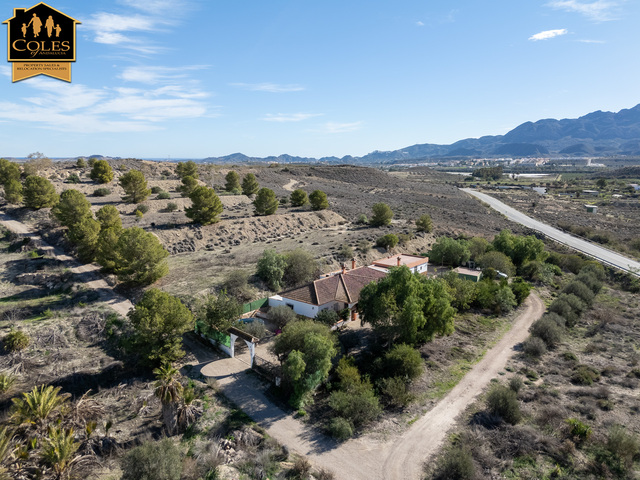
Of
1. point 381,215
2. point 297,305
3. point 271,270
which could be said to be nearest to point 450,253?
point 381,215

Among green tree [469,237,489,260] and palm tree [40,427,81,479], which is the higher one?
green tree [469,237,489,260]

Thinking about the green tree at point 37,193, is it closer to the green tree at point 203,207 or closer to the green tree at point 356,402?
the green tree at point 203,207

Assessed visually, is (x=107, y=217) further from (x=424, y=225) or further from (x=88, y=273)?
(x=424, y=225)

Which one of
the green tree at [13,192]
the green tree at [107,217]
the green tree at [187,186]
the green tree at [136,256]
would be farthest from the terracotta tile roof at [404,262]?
the green tree at [13,192]

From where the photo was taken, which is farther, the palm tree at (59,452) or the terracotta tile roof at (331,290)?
the terracotta tile roof at (331,290)

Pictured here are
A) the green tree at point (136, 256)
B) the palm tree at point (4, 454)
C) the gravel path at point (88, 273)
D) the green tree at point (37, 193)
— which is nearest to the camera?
the palm tree at point (4, 454)

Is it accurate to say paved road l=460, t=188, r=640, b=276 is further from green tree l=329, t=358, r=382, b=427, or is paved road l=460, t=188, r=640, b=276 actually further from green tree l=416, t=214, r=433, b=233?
green tree l=329, t=358, r=382, b=427

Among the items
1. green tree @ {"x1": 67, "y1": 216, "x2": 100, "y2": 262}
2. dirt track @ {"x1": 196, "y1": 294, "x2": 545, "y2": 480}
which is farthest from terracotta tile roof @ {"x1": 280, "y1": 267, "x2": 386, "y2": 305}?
green tree @ {"x1": 67, "y1": 216, "x2": 100, "y2": 262}
